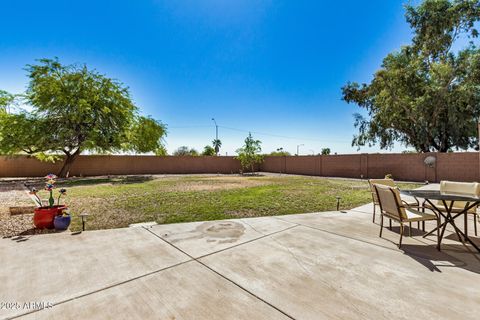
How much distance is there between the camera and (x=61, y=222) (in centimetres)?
378

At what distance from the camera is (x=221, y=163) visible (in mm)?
24062

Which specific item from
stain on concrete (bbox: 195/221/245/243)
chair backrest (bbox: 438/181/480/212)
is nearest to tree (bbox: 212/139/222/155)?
stain on concrete (bbox: 195/221/245/243)

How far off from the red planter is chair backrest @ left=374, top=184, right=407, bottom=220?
A: 17.8ft

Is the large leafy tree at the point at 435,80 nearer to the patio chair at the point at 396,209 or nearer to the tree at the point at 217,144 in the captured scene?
the patio chair at the point at 396,209

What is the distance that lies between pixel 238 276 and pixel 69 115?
54.1 ft

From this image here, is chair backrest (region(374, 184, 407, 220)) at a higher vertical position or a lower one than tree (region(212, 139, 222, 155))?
lower

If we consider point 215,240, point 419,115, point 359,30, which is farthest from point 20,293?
point 419,115

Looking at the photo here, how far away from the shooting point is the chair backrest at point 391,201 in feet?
9.82

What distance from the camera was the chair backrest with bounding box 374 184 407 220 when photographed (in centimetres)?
299

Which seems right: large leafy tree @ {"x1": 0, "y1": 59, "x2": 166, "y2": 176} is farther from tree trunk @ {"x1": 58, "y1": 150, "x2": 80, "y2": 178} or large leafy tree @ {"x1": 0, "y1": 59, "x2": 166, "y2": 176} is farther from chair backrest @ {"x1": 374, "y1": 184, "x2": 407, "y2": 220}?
chair backrest @ {"x1": 374, "y1": 184, "x2": 407, "y2": 220}

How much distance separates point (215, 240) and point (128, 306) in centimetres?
158

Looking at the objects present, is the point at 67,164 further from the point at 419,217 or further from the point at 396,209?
the point at 419,217

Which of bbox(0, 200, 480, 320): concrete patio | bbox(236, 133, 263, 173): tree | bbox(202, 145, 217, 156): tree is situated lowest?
bbox(0, 200, 480, 320): concrete patio

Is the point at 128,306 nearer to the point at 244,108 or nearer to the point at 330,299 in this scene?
the point at 330,299
